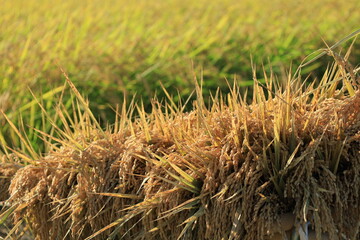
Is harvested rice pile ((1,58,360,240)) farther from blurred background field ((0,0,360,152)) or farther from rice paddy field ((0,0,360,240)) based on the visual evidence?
blurred background field ((0,0,360,152))

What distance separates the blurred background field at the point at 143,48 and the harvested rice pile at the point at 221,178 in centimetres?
73

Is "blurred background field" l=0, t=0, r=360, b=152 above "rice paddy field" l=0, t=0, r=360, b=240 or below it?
below

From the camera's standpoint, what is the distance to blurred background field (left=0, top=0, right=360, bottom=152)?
10.1 feet

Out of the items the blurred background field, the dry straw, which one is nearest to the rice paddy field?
the dry straw

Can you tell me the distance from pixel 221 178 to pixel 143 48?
2213 millimetres

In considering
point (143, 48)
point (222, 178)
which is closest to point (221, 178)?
point (222, 178)

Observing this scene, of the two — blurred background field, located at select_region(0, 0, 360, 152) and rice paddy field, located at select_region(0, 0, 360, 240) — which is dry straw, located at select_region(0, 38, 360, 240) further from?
blurred background field, located at select_region(0, 0, 360, 152)

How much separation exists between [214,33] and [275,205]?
8.11 feet

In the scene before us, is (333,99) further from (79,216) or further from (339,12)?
(339,12)

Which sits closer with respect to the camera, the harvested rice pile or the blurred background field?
the harvested rice pile

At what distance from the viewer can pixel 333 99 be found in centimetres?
158

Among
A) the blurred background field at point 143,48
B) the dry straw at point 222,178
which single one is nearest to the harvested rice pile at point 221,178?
the dry straw at point 222,178

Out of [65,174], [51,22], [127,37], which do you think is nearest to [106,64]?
[127,37]

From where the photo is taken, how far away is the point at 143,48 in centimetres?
360
